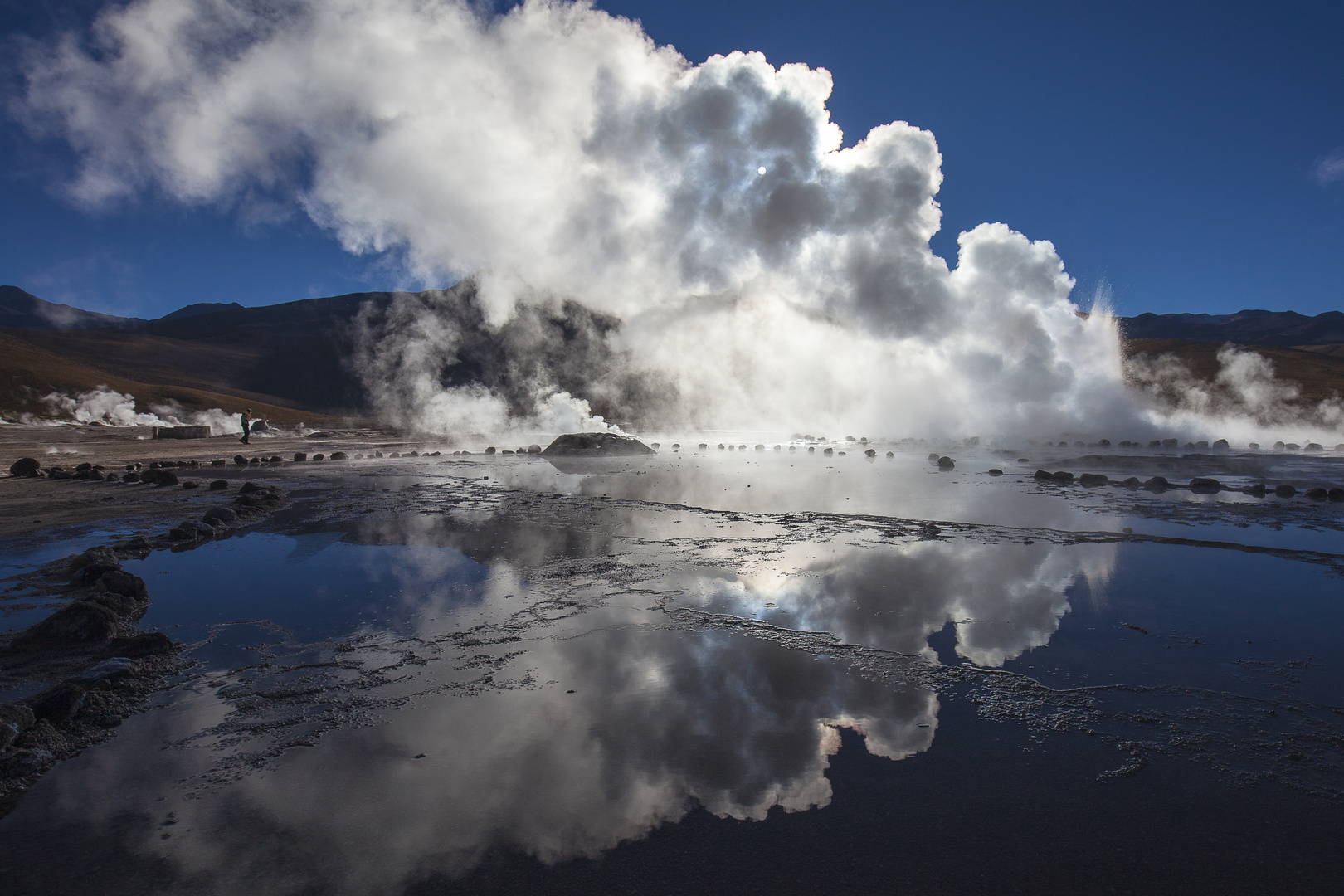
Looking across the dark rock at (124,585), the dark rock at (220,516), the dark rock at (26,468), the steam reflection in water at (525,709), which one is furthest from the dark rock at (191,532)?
the dark rock at (26,468)

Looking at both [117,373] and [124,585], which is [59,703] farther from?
[117,373]

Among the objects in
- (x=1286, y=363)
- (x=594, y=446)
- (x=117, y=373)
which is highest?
(x=1286, y=363)

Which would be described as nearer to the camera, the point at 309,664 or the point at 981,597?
the point at 309,664

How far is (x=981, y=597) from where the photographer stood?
249 inches

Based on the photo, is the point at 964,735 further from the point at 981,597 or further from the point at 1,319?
the point at 1,319

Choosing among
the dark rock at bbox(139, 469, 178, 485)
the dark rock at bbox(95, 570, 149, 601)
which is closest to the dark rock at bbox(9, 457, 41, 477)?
the dark rock at bbox(139, 469, 178, 485)

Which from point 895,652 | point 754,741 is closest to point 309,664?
point 754,741

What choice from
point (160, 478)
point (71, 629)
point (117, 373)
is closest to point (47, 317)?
point (117, 373)

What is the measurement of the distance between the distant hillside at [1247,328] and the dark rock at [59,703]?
148985 mm

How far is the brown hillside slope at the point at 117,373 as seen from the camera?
53.2 m

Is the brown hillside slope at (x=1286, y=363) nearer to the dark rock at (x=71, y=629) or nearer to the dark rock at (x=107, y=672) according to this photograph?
the dark rock at (x=107, y=672)

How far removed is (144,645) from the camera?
199 inches

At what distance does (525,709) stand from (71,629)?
13.5 ft

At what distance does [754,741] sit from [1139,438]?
35899 mm
